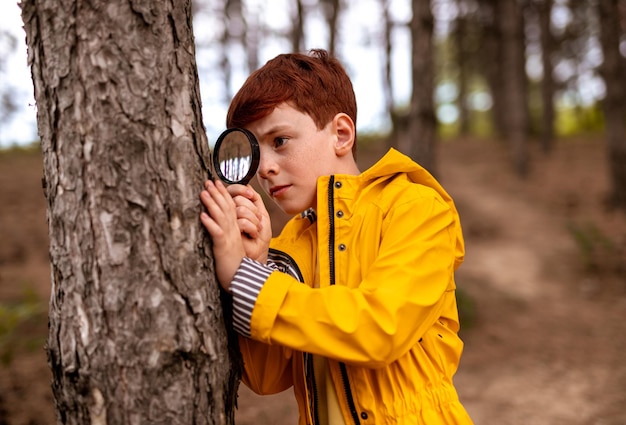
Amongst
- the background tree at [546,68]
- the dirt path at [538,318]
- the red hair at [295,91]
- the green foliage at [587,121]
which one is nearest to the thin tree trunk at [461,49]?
the background tree at [546,68]

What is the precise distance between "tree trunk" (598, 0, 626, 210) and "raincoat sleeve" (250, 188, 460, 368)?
9675 mm

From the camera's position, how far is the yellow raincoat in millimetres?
1451

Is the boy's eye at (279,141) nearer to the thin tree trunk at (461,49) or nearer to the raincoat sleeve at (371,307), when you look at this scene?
the raincoat sleeve at (371,307)

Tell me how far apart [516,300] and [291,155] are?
21.5 feet

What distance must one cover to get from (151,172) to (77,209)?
0.75 feet

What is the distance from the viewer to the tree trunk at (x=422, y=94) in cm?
646

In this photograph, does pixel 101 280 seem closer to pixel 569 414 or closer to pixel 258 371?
pixel 258 371

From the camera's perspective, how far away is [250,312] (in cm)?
149

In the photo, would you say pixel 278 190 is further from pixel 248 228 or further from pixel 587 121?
pixel 587 121

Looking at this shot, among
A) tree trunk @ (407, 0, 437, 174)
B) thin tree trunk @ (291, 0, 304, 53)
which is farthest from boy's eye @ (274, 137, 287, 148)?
thin tree trunk @ (291, 0, 304, 53)

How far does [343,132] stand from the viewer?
2.00 m

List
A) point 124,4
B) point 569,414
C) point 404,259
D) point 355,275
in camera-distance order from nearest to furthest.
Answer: point 124,4 < point 404,259 < point 355,275 < point 569,414

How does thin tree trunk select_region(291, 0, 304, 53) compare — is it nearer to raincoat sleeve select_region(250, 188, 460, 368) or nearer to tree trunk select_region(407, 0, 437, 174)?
tree trunk select_region(407, 0, 437, 174)

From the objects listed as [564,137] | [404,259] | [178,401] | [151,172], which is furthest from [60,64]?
[564,137]
